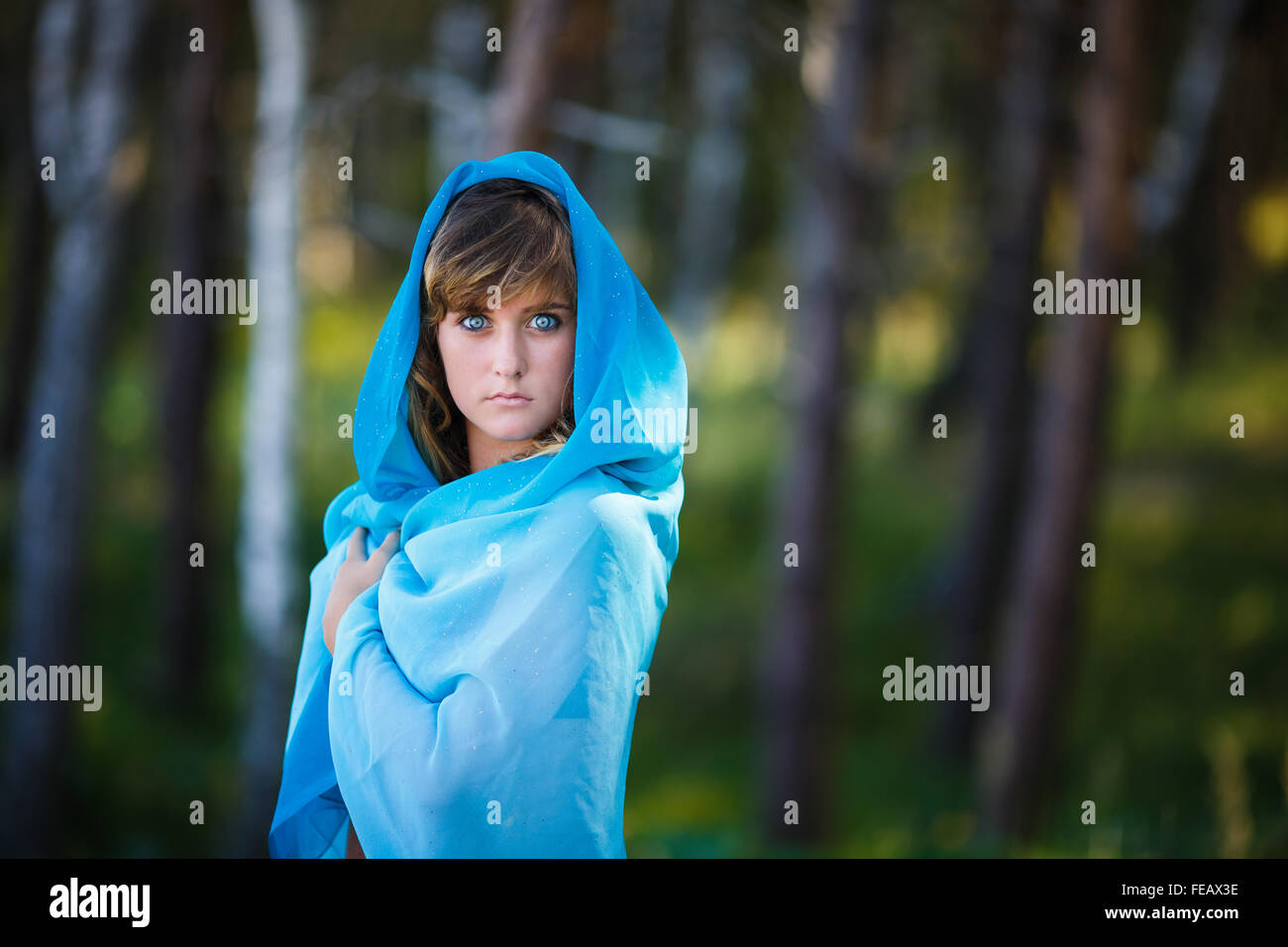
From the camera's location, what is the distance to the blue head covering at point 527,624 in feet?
5.44

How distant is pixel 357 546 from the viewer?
1852mm

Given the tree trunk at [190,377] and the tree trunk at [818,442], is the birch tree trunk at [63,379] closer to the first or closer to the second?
the tree trunk at [190,377]

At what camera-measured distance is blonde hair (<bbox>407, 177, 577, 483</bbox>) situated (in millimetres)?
1725

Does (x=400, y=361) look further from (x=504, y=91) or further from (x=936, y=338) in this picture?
(x=936, y=338)

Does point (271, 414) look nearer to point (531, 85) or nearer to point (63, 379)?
point (63, 379)

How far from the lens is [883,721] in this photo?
9.49 metres

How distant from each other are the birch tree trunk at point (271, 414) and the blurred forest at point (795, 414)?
28mm

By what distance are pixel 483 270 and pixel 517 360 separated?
0.46 feet

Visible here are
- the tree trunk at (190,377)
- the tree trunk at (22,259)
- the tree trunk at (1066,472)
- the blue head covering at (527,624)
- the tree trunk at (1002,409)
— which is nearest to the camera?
the blue head covering at (527,624)

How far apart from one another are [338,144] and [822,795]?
495cm

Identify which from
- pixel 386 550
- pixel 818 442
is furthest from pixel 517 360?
pixel 818 442

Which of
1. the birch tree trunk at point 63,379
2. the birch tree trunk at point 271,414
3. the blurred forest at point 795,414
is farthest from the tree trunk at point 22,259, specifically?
the birch tree trunk at point 271,414
